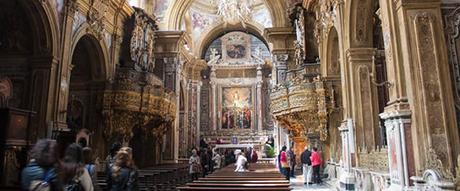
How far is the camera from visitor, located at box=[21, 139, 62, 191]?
2.25 metres

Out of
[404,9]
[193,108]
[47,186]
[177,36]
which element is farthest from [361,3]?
[193,108]

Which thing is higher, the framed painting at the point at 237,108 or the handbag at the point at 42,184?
the framed painting at the point at 237,108

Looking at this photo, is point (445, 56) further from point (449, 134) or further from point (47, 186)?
point (47, 186)

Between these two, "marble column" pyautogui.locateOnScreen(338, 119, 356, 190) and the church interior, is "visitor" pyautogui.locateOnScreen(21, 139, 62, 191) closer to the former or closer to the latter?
the church interior

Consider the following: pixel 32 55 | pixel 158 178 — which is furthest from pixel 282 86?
pixel 32 55

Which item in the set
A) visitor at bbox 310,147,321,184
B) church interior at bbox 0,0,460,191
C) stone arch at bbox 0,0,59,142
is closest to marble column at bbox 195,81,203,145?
church interior at bbox 0,0,460,191

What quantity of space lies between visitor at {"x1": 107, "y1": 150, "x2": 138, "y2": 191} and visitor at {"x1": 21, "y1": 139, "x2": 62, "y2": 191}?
4.63ft

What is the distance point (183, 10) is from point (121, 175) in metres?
14.9

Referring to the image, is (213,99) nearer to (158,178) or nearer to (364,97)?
(158,178)

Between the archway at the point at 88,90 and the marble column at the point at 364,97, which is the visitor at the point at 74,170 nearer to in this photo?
the marble column at the point at 364,97

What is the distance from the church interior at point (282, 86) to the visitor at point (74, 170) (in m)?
1.63

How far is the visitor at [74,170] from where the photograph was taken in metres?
2.75

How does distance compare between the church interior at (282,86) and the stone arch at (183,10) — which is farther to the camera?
the stone arch at (183,10)

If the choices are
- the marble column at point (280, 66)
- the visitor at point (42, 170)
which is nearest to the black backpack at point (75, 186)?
the visitor at point (42, 170)
